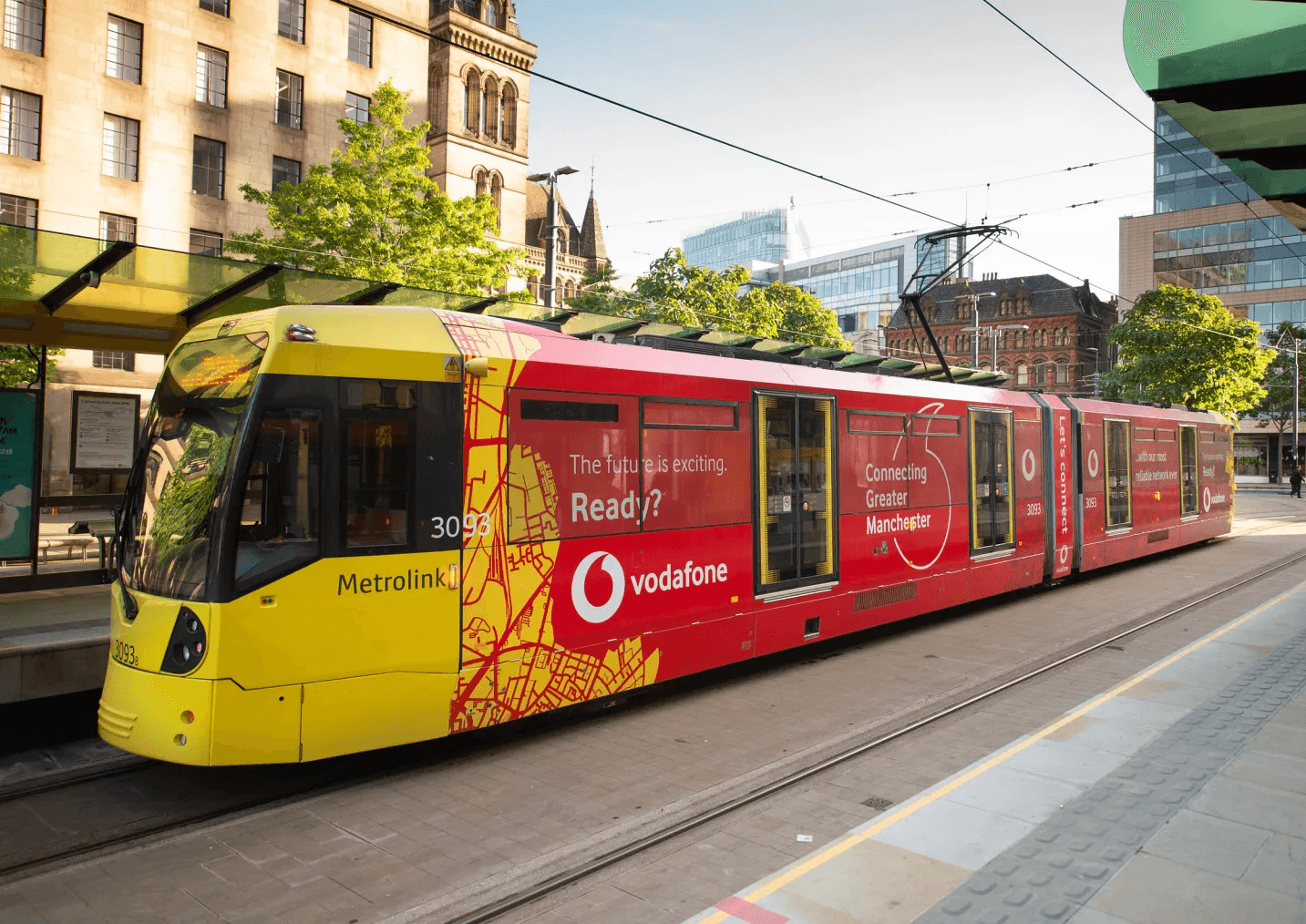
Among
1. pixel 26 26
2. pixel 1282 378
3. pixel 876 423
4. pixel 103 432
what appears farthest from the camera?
pixel 1282 378

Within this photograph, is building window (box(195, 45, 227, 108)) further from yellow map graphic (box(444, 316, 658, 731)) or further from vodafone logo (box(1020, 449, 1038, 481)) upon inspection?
yellow map graphic (box(444, 316, 658, 731))

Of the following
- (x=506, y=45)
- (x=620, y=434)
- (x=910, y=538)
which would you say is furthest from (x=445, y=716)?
(x=506, y=45)

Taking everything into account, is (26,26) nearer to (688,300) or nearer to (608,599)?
(688,300)

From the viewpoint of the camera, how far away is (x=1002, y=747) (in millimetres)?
7129

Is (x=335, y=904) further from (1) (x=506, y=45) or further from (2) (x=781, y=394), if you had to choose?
(1) (x=506, y=45)

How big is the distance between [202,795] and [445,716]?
169cm

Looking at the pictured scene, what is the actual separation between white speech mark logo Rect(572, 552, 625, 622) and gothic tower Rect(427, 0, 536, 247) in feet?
127

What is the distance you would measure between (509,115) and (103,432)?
131 feet

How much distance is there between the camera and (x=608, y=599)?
7.68 meters

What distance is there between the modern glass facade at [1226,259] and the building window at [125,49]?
224ft

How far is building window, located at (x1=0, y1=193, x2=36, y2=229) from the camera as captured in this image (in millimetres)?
28281

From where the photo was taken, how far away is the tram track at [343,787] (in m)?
Answer: 5.15

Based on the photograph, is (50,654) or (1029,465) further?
(1029,465)

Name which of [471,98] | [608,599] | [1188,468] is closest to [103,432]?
[608,599]
